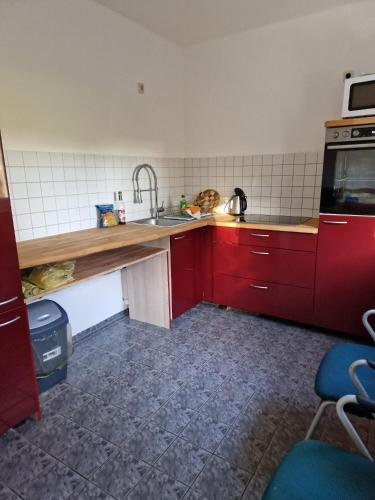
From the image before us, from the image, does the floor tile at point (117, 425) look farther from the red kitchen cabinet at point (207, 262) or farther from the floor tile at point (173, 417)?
the red kitchen cabinet at point (207, 262)

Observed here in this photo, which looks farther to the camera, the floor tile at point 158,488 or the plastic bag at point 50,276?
the plastic bag at point 50,276

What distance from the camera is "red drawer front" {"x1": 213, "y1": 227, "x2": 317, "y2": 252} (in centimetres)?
255

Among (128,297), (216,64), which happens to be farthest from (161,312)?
(216,64)

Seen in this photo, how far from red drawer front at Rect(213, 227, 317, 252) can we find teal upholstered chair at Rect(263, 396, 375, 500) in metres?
1.70

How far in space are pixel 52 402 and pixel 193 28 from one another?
3130 millimetres

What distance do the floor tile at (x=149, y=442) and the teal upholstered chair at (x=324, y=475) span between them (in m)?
0.81

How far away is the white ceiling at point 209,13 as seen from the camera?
2.44 m

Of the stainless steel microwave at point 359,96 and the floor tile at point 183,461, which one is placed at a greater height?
the stainless steel microwave at point 359,96

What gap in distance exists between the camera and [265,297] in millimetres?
2840

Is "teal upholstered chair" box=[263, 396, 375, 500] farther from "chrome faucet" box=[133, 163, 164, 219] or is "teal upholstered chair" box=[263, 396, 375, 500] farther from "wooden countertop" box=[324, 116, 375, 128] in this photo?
"chrome faucet" box=[133, 163, 164, 219]

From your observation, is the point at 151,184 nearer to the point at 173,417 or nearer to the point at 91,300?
the point at 91,300

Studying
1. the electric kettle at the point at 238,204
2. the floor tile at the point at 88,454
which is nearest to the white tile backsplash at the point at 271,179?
the electric kettle at the point at 238,204

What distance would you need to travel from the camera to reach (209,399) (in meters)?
1.92

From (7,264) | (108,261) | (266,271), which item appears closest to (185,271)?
(266,271)
